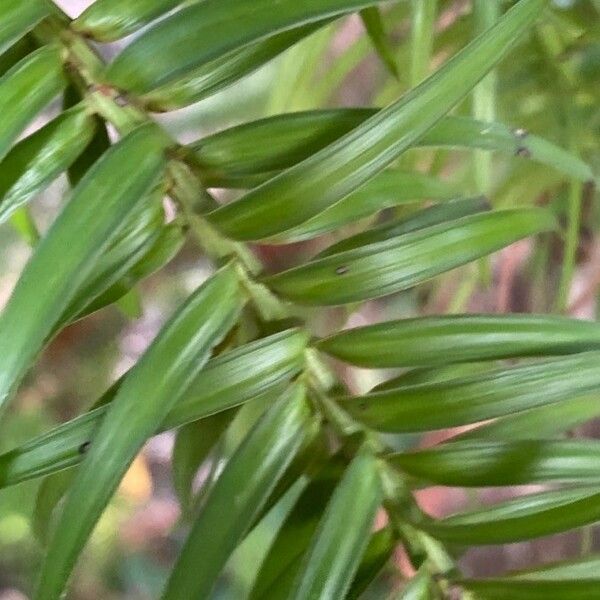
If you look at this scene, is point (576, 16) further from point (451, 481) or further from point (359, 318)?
point (359, 318)

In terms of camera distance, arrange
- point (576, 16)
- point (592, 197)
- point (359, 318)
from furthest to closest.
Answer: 1. point (359, 318)
2. point (592, 197)
3. point (576, 16)

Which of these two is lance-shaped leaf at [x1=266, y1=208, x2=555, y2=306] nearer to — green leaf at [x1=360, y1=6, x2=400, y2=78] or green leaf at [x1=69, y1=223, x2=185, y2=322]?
green leaf at [x1=69, y1=223, x2=185, y2=322]

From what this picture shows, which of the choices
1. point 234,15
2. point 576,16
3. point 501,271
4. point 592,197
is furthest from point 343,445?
point 501,271

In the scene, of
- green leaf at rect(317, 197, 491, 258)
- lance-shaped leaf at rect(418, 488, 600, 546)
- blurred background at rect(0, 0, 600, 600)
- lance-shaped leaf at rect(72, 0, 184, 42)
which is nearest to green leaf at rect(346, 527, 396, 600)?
lance-shaped leaf at rect(418, 488, 600, 546)

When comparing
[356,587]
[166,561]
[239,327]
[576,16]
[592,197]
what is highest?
[592,197]

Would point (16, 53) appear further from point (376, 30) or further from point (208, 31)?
point (376, 30)

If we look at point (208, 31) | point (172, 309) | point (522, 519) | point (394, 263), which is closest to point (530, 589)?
point (522, 519)

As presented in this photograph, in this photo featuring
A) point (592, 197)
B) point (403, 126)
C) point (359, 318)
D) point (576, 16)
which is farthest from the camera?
point (359, 318)
